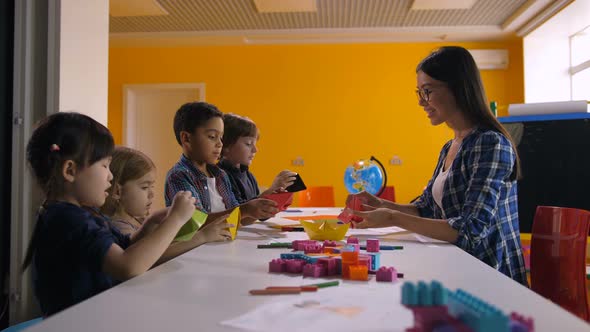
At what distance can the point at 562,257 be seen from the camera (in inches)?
56.7

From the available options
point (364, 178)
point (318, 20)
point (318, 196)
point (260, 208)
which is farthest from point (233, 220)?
point (318, 20)

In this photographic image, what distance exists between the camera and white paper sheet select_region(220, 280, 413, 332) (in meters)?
0.64

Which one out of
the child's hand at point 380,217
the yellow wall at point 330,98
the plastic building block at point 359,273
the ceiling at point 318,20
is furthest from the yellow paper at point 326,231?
the yellow wall at point 330,98

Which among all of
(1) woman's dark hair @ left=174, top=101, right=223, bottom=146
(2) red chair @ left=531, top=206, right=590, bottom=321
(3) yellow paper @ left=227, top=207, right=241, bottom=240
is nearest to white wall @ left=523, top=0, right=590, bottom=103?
(2) red chair @ left=531, top=206, right=590, bottom=321

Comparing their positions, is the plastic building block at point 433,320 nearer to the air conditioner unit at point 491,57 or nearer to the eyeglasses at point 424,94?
the eyeglasses at point 424,94

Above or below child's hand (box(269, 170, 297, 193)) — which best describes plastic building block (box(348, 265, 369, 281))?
below

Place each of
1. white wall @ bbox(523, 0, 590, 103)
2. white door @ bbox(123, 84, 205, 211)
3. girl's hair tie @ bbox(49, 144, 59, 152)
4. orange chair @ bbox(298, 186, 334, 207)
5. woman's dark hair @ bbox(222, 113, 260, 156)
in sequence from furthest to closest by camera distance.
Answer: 1. white door @ bbox(123, 84, 205, 211)
2. white wall @ bbox(523, 0, 590, 103)
3. orange chair @ bbox(298, 186, 334, 207)
4. woman's dark hair @ bbox(222, 113, 260, 156)
5. girl's hair tie @ bbox(49, 144, 59, 152)

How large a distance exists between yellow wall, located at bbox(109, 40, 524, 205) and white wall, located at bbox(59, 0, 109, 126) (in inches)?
106

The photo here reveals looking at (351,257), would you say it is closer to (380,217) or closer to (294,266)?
(294,266)

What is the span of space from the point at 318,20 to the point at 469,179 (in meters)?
3.95

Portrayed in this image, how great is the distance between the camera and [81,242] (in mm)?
962

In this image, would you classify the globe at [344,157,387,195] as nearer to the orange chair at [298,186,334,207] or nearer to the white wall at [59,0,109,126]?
the orange chair at [298,186,334,207]

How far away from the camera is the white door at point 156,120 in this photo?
586 cm

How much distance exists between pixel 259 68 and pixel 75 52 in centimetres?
313
